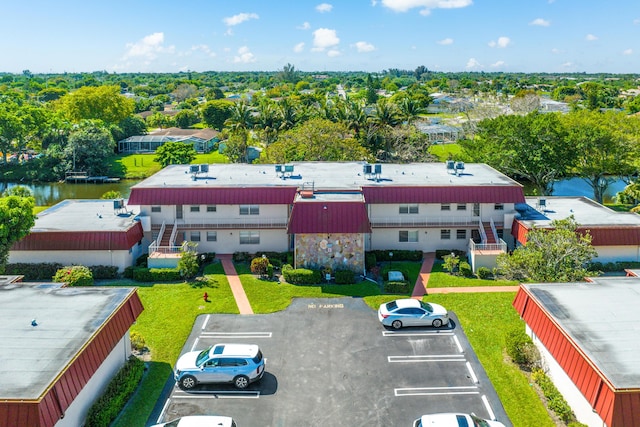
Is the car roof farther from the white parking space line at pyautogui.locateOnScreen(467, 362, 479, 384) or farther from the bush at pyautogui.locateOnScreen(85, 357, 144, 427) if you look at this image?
the white parking space line at pyautogui.locateOnScreen(467, 362, 479, 384)

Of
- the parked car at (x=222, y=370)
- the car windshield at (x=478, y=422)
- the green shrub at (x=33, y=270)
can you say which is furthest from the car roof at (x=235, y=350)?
the green shrub at (x=33, y=270)

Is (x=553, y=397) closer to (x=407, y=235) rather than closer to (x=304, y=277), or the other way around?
(x=304, y=277)

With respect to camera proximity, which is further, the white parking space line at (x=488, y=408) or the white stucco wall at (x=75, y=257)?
the white stucco wall at (x=75, y=257)

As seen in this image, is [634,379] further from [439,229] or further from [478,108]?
[478,108]

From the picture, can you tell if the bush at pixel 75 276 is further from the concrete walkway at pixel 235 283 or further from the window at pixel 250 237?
the window at pixel 250 237

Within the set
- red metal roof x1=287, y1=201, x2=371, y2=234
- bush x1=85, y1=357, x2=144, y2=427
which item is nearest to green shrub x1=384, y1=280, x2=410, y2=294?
red metal roof x1=287, y1=201, x2=371, y2=234

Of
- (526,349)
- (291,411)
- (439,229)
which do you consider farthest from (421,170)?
(291,411)
